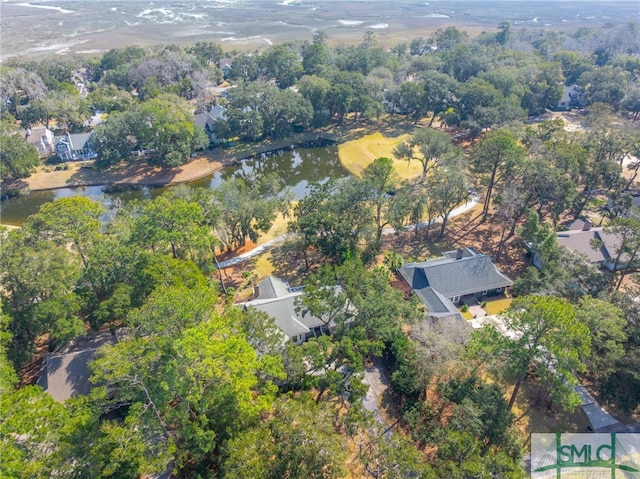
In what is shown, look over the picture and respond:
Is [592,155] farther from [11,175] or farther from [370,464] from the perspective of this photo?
[11,175]

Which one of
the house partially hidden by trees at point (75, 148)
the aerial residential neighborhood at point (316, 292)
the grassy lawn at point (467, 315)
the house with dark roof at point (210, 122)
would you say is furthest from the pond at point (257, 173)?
the grassy lawn at point (467, 315)

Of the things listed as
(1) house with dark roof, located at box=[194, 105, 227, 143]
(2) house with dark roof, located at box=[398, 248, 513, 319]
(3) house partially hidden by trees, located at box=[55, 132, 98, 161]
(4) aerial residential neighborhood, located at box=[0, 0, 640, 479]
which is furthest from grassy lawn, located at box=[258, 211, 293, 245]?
(3) house partially hidden by trees, located at box=[55, 132, 98, 161]

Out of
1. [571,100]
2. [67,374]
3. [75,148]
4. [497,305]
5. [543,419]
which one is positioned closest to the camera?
[543,419]

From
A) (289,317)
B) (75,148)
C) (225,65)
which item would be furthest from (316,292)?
(225,65)

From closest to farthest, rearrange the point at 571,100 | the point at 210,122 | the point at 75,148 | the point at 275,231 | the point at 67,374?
the point at 67,374, the point at 275,231, the point at 75,148, the point at 210,122, the point at 571,100

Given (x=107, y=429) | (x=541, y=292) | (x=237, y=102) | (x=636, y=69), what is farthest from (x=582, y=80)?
(x=107, y=429)

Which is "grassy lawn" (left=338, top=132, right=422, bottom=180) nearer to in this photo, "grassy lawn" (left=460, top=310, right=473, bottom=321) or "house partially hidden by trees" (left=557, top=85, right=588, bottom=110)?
"grassy lawn" (left=460, top=310, right=473, bottom=321)

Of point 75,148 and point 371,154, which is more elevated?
point 75,148

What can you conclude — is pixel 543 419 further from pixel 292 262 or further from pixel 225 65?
pixel 225 65

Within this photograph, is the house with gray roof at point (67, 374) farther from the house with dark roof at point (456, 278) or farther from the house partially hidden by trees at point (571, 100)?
the house partially hidden by trees at point (571, 100)
